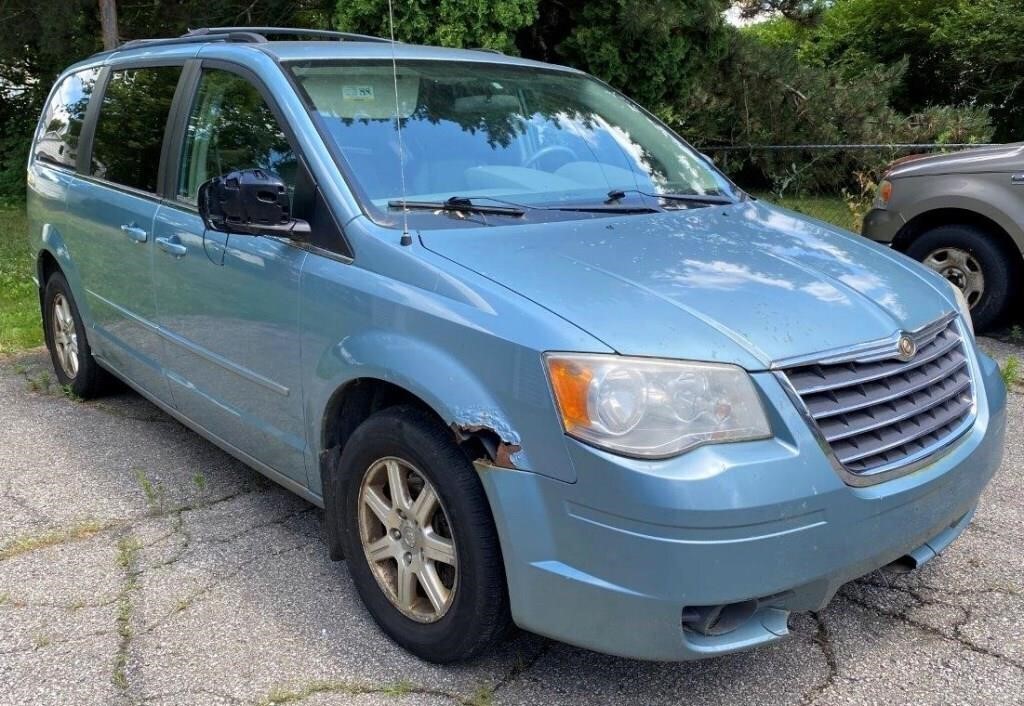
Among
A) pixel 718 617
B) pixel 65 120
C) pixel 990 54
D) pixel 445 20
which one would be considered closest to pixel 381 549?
pixel 718 617

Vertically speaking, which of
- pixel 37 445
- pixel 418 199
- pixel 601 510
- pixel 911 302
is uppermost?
pixel 418 199

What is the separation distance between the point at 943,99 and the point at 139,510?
16.0m

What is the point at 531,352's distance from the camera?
2.42m

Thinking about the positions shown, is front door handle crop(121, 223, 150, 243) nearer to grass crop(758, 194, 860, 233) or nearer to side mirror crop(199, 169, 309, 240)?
side mirror crop(199, 169, 309, 240)

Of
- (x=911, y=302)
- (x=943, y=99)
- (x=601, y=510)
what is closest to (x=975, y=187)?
(x=911, y=302)

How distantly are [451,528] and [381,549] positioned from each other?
17.7 inches

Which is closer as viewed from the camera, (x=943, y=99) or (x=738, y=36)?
(x=738, y=36)

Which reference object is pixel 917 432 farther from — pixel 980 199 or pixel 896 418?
pixel 980 199

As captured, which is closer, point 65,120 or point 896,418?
point 896,418

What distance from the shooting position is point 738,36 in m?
10.7

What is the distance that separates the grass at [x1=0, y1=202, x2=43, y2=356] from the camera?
678cm

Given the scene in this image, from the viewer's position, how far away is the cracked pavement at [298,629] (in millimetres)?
2742

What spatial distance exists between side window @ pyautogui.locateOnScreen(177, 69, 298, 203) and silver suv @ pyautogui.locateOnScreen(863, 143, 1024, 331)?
15.4 feet

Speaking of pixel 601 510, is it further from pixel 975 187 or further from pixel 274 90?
pixel 975 187
